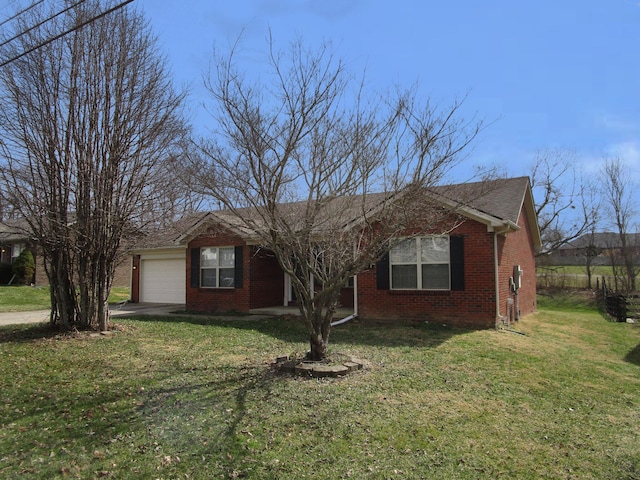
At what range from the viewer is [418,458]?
415 cm

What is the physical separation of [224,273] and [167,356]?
7733 millimetres

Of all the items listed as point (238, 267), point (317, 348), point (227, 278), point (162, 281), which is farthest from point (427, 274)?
point (162, 281)

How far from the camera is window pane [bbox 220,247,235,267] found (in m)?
15.8

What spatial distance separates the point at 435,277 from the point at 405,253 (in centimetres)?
98

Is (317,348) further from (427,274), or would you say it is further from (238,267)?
(238,267)

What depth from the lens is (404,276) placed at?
1224 cm

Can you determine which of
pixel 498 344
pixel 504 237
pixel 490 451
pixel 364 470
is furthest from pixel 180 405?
pixel 504 237

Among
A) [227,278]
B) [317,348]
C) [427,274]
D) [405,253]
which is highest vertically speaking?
[405,253]

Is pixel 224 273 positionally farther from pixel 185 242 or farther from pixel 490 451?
pixel 490 451

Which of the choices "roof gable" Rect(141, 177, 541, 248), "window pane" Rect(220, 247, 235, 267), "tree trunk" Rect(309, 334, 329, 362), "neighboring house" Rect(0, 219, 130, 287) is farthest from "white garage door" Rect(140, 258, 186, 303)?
"tree trunk" Rect(309, 334, 329, 362)

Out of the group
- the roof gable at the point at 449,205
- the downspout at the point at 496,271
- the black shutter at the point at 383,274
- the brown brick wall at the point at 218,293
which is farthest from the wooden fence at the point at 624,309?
the brown brick wall at the point at 218,293

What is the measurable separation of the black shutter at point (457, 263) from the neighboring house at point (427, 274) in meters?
0.02

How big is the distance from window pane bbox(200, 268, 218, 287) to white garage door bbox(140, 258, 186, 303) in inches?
134

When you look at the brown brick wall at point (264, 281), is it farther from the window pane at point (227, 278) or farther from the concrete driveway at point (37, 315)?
the concrete driveway at point (37, 315)
